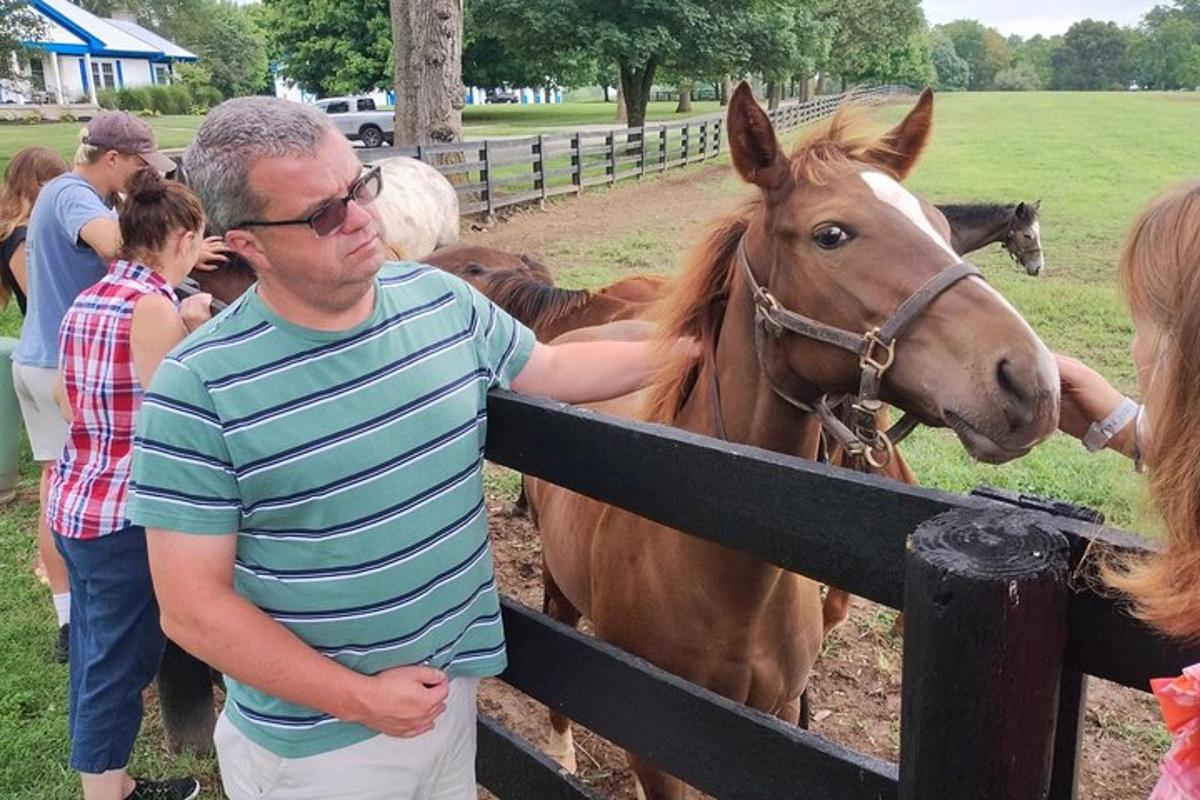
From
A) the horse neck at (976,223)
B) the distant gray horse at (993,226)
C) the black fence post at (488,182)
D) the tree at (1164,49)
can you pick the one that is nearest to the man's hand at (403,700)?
the distant gray horse at (993,226)

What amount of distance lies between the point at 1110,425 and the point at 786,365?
Answer: 68cm

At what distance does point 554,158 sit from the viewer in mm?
19031

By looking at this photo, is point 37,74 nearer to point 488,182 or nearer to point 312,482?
point 488,182

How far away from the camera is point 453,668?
181 centimetres

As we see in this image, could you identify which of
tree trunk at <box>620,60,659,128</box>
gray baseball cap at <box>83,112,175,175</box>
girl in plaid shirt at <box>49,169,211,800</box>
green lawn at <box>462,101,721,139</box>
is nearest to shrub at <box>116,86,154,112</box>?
green lawn at <box>462,101,721,139</box>

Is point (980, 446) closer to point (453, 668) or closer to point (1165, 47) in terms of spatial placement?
point (453, 668)

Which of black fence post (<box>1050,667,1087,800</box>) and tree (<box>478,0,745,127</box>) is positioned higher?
tree (<box>478,0,745,127</box>)

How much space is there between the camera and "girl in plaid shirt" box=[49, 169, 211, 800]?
263 cm

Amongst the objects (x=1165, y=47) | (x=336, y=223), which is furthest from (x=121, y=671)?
(x=1165, y=47)

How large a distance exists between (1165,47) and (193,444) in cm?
12442

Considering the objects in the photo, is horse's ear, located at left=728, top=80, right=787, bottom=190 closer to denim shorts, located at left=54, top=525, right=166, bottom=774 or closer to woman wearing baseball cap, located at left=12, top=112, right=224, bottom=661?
denim shorts, located at left=54, top=525, right=166, bottom=774

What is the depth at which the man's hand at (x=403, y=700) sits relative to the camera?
5.19 feet

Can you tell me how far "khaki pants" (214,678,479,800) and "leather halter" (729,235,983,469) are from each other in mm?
958

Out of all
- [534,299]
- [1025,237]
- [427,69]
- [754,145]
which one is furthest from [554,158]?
[754,145]
